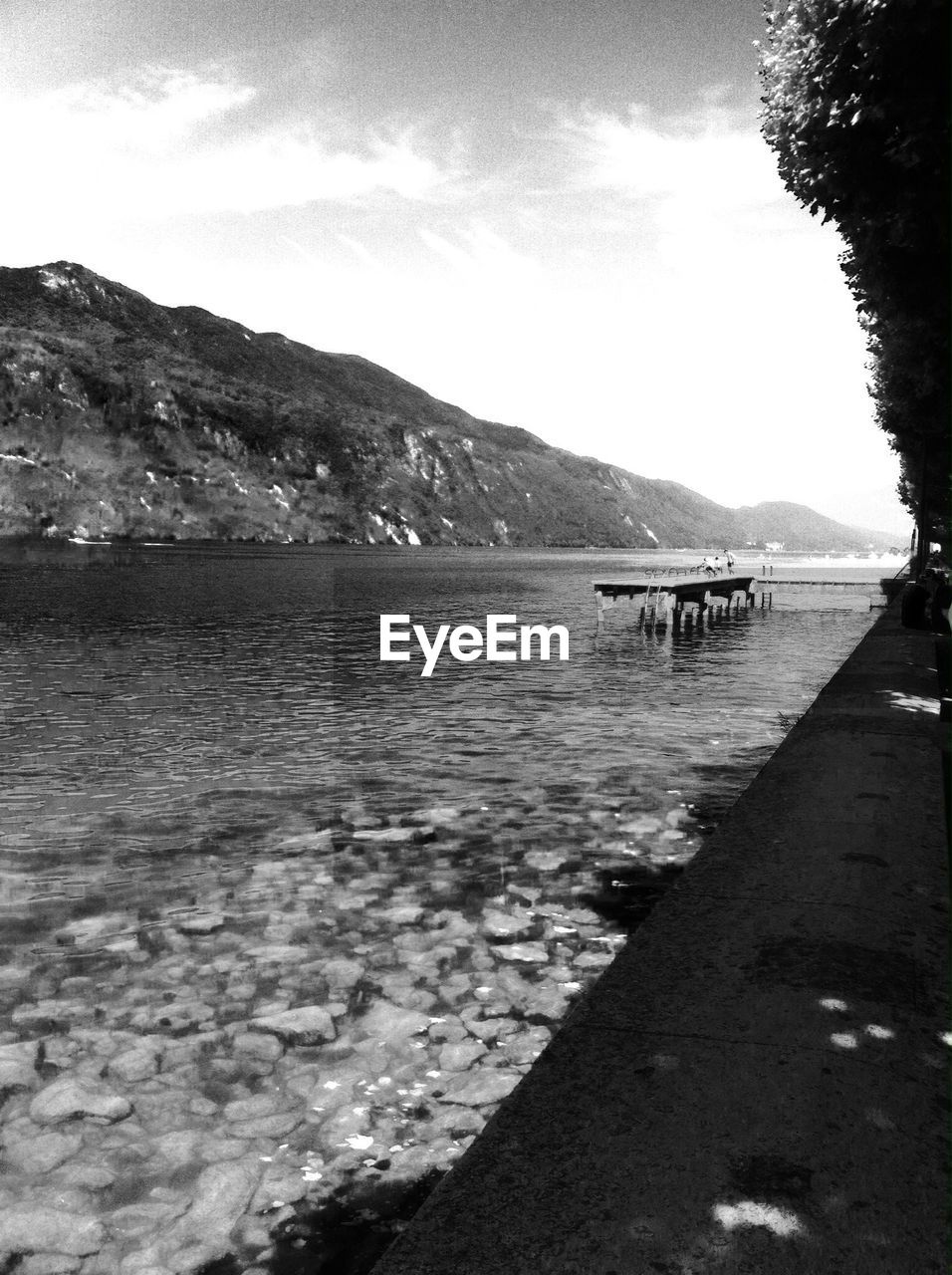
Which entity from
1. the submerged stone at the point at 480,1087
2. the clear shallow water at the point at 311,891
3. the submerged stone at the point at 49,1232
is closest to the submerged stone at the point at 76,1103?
the clear shallow water at the point at 311,891

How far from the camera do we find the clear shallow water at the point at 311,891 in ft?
14.8

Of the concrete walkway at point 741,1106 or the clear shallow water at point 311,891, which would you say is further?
the clear shallow water at point 311,891

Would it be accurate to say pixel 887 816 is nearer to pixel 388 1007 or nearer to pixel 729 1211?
pixel 388 1007

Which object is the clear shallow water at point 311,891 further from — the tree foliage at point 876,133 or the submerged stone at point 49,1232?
the tree foliage at point 876,133

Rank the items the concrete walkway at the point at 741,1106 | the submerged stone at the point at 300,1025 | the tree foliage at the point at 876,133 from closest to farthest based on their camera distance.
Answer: the concrete walkway at the point at 741,1106, the submerged stone at the point at 300,1025, the tree foliage at the point at 876,133

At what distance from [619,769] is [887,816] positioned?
5247 millimetres

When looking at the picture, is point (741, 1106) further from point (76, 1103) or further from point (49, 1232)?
point (76, 1103)

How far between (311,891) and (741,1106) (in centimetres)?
494

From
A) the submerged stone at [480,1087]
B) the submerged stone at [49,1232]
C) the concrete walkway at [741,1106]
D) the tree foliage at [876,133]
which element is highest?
the tree foliage at [876,133]

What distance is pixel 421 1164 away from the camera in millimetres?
4273

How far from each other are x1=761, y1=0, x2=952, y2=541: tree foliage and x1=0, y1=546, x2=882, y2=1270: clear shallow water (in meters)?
7.65

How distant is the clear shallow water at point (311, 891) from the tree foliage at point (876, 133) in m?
7.65

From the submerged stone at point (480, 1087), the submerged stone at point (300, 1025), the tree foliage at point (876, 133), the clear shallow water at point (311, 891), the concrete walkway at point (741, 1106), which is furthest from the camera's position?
the tree foliage at point (876, 133)

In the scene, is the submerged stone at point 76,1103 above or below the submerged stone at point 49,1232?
below
